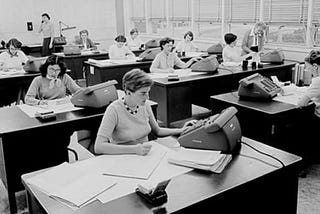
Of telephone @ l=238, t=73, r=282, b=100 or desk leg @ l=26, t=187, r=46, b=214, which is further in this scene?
telephone @ l=238, t=73, r=282, b=100

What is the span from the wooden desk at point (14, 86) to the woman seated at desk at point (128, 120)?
2855 millimetres

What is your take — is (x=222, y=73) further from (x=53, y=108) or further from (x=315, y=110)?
(x=53, y=108)

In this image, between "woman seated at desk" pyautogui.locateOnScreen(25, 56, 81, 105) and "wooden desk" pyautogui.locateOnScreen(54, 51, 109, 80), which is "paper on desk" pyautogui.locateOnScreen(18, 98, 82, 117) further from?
"wooden desk" pyautogui.locateOnScreen(54, 51, 109, 80)

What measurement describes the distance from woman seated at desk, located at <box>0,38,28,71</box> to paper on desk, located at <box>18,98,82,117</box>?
2509mm

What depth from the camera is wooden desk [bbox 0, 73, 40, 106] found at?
4.58 metres

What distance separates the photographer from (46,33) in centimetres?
892

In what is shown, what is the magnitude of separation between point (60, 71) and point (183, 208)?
2470 millimetres

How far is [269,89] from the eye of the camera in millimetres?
3135

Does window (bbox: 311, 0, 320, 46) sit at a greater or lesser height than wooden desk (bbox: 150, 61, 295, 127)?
greater

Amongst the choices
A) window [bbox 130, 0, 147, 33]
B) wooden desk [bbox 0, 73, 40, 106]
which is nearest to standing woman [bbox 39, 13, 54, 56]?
window [bbox 130, 0, 147, 33]

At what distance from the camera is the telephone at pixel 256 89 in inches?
121

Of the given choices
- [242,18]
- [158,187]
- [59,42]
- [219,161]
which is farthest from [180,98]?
[59,42]

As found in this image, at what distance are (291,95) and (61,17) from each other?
7.57 meters

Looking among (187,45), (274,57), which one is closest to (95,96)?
(274,57)
